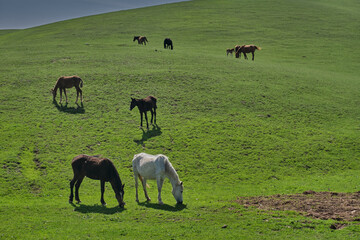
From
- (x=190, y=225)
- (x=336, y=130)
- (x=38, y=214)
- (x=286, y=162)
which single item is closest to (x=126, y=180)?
(x=38, y=214)

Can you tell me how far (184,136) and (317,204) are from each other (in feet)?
40.4

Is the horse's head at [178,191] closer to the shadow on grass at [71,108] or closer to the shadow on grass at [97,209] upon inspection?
the shadow on grass at [97,209]

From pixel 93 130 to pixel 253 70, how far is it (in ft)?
79.3

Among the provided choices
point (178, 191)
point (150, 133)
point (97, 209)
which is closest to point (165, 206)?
point (178, 191)

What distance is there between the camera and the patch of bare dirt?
13.3 metres

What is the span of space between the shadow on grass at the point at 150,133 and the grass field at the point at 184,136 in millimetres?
79

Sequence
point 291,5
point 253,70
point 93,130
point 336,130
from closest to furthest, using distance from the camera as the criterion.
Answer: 1. point 93,130
2. point 336,130
3. point 253,70
4. point 291,5

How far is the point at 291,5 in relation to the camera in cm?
9938

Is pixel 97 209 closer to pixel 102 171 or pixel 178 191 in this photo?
pixel 102 171

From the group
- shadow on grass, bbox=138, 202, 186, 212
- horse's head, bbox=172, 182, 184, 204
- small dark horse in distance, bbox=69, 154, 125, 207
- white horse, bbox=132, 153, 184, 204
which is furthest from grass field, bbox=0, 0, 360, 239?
small dark horse in distance, bbox=69, 154, 125, 207

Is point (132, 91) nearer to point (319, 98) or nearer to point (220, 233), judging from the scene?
point (319, 98)

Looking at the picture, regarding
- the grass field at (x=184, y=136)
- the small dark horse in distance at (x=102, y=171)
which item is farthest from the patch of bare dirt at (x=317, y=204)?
the small dark horse in distance at (x=102, y=171)

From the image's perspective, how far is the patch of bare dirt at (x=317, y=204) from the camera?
13.3 m

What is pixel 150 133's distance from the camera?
1003 inches
